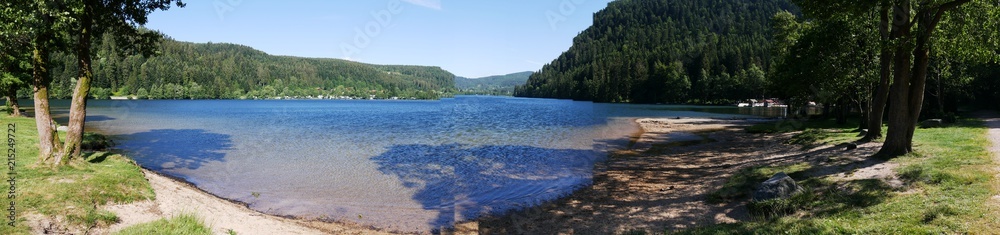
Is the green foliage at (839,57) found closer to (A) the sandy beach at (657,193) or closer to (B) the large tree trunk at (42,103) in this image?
(A) the sandy beach at (657,193)

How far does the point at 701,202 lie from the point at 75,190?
17.1 meters

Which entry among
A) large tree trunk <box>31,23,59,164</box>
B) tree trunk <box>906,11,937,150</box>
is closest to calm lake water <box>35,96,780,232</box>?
large tree trunk <box>31,23,59,164</box>

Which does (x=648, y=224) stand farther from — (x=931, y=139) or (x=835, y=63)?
(x=835, y=63)

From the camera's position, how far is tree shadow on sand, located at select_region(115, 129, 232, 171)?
83.7ft

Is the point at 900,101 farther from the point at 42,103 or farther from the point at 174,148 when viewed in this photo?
the point at 174,148

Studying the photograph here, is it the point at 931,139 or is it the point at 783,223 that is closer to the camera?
the point at 783,223

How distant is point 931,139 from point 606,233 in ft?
56.5

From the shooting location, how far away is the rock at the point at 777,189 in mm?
12508

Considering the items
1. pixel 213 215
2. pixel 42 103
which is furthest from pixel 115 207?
pixel 42 103

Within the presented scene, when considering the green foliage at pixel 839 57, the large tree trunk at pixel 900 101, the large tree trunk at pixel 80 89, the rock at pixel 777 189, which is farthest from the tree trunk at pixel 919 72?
the large tree trunk at pixel 80 89

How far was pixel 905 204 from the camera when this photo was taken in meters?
10.2

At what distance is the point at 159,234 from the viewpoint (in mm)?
9586

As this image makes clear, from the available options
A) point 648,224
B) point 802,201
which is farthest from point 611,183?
point 802,201

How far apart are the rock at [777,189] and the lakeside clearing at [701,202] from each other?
39 cm
